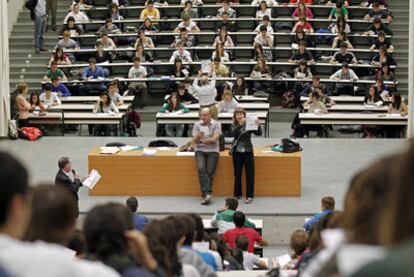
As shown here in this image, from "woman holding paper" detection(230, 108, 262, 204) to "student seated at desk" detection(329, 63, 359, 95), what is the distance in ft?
26.5

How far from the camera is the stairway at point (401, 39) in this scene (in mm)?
24778

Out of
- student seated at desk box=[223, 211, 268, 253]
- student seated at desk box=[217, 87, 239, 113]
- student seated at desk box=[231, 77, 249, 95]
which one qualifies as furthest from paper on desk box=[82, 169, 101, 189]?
student seated at desk box=[231, 77, 249, 95]

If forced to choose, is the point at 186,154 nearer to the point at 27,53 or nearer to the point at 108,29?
the point at 108,29

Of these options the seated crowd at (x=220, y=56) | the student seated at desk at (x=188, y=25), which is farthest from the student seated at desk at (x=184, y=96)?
the student seated at desk at (x=188, y=25)

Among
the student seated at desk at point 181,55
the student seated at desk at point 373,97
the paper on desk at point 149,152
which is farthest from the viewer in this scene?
the student seated at desk at point 181,55

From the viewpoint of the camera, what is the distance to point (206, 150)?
16016mm

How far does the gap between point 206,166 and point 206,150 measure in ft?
0.81

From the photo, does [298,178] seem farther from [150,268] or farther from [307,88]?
[150,268]

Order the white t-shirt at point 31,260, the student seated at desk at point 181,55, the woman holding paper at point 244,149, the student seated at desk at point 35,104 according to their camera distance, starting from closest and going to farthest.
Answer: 1. the white t-shirt at point 31,260
2. the woman holding paper at point 244,149
3. the student seated at desk at point 35,104
4. the student seated at desk at point 181,55

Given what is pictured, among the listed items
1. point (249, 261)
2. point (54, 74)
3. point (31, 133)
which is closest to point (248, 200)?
point (249, 261)

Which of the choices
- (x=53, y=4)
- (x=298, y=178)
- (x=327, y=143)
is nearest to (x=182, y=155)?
(x=298, y=178)

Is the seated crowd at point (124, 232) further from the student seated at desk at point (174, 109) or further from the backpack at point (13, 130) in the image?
the student seated at desk at point (174, 109)

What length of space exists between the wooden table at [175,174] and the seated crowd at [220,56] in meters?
5.14

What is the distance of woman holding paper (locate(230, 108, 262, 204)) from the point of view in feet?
51.9
